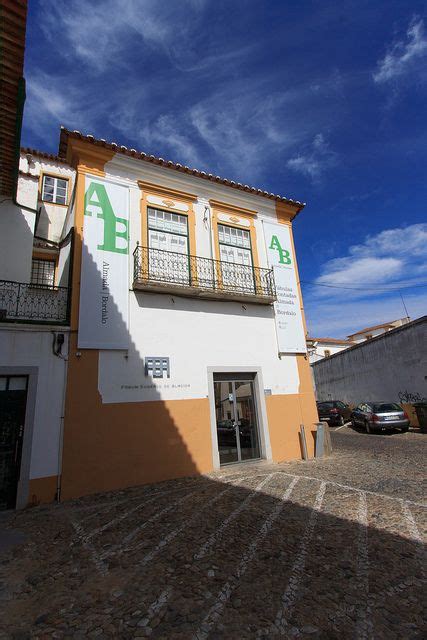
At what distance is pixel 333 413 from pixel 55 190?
17279 mm

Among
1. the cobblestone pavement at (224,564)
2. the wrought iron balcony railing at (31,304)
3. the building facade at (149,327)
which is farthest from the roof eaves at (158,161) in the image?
the cobblestone pavement at (224,564)

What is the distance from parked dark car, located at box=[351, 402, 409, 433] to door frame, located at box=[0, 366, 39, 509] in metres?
13.4

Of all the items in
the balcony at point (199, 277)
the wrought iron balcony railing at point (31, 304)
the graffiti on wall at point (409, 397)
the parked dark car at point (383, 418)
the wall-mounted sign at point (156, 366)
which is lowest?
the parked dark car at point (383, 418)

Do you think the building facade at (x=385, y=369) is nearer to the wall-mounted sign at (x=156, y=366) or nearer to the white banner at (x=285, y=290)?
the white banner at (x=285, y=290)

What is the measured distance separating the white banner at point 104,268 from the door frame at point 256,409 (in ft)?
8.47

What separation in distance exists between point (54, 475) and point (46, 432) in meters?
0.85

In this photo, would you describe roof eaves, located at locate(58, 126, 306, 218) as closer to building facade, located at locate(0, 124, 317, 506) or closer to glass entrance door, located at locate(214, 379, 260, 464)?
building facade, located at locate(0, 124, 317, 506)

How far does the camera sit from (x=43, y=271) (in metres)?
10.1

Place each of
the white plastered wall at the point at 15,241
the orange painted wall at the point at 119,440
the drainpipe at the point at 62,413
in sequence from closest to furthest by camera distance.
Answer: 1. the drainpipe at the point at 62,413
2. the orange painted wall at the point at 119,440
3. the white plastered wall at the point at 15,241

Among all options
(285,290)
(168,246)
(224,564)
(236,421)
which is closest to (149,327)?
(168,246)

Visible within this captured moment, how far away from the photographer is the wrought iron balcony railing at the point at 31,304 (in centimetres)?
706

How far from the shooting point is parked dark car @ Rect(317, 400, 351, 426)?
61.2 feet

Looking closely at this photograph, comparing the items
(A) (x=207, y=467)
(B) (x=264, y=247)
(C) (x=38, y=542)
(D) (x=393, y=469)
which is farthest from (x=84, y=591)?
(B) (x=264, y=247)

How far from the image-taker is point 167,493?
652cm
